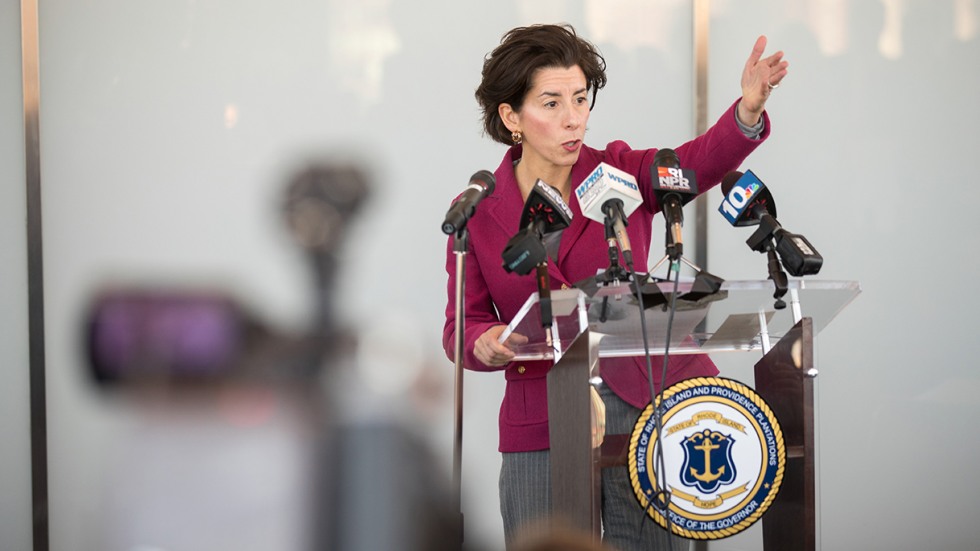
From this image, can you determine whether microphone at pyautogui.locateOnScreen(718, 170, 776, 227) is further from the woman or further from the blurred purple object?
the blurred purple object

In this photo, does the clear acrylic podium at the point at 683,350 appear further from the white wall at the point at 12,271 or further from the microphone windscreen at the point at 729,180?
the white wall at the point at 12,271

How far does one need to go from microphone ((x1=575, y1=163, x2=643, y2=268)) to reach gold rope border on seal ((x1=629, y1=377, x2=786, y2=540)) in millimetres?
248

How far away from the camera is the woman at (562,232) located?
6.31 feet

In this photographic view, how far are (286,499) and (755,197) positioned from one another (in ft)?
7.14

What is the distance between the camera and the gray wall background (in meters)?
3.42

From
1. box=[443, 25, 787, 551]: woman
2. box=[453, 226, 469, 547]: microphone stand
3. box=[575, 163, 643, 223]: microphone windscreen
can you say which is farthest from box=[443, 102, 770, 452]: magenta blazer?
box=[575, 163, 643, 223]: microphone windscreen

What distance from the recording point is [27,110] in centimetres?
337

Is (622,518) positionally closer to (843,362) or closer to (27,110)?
(843,362)

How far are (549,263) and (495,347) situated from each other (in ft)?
1.08

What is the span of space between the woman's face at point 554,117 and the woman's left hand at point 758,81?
38cm

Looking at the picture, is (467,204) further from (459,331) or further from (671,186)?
(671,186)

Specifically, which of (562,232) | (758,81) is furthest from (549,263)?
(758,81)

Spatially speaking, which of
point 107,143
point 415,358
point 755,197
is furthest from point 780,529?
point 107,143

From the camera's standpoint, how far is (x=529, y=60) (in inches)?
96.2
